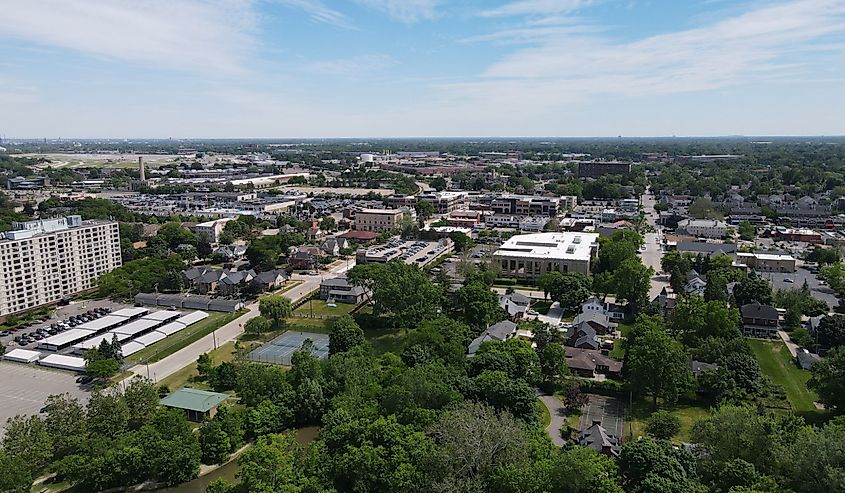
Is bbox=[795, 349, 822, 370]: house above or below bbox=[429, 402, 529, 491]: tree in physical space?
below

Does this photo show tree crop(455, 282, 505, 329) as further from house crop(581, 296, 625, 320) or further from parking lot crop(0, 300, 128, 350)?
parking lot crop(0, 300, 128, 350)

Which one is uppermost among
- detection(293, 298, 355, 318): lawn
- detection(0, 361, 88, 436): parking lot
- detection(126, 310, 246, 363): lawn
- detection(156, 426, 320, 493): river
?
detection(293, 298, 355, 318): lawn

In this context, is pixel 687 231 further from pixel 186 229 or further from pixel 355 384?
pixel 186 229

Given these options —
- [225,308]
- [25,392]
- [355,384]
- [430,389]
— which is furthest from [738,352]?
[25,392]

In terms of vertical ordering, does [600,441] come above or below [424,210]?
below

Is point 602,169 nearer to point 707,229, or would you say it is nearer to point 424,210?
point 707,229

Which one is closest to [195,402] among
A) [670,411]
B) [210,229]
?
[670,411]

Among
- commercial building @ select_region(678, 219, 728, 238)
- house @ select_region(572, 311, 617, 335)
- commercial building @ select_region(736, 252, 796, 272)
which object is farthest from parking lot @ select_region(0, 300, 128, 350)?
commercial building @ select_region(678, 219, 728, 238)
